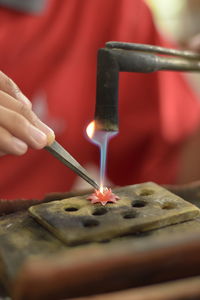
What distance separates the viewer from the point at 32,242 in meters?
0.49

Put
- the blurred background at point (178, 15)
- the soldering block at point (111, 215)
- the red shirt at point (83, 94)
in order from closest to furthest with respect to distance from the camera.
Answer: the soldering block at point (111, 215), the red shirt at point (83, 94), the blurred background at point (178, 15)

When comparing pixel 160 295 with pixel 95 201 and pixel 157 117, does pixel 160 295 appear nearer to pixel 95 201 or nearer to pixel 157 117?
pixel 95 201

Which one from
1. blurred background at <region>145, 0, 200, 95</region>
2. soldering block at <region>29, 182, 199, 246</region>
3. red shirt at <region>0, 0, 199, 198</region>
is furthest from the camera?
blurred background at <region>145, 0, 200, 95</region>

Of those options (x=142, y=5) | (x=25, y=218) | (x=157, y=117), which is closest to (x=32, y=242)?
(x=25, y=218)

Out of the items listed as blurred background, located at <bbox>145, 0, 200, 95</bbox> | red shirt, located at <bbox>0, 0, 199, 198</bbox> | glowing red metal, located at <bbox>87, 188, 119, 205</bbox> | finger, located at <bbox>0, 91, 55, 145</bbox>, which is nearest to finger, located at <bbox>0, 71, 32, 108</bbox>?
finger, located at <bbox>0, 91, 55, 145</bbox>

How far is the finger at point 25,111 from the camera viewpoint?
56 centimetres

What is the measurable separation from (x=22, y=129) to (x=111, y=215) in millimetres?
137

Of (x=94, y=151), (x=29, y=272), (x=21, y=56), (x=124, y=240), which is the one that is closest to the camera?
Answer: (x=29, y=272)

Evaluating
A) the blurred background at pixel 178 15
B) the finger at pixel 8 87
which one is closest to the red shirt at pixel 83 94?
the finger at pixel 8 87

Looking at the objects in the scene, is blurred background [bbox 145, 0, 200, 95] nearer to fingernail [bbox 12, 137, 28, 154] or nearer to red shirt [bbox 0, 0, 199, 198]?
red shirt [bbox 0, 0, 199, 198]

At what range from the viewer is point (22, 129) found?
1.78ft

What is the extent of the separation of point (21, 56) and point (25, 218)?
0.66 meters

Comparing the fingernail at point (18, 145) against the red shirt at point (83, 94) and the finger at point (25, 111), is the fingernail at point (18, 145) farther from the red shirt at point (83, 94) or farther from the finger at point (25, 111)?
the red shirt at point (83, 94)

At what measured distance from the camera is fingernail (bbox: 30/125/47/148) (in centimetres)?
54
